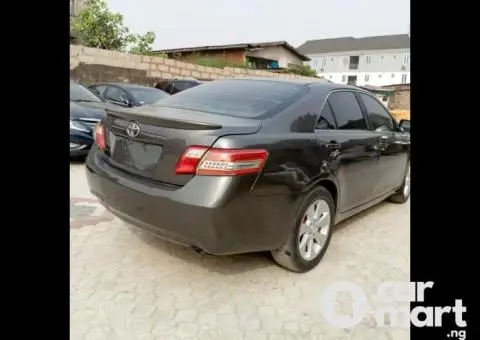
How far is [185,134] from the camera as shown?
7.97 ft

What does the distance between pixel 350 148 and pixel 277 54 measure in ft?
92.9

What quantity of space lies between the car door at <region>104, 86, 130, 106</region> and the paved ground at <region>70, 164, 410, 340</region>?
4.85 meters

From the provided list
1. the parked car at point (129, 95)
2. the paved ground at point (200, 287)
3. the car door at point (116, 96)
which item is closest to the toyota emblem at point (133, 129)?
the paved ground at point (200, 287)

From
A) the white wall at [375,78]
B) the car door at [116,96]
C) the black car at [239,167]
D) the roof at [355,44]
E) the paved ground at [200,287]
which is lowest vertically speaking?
the paved ground at [200,287]

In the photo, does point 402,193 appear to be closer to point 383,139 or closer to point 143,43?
point 383,139

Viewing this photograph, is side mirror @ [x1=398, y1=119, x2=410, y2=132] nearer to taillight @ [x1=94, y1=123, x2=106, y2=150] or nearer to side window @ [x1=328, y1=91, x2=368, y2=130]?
side window @ [x1=328, y1=91, x2=368, y2=130]

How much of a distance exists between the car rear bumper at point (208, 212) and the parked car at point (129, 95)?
569cm

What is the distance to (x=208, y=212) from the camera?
230 centimetres

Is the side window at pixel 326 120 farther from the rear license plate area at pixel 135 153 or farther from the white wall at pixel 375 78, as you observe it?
the white wall at pixel 375 78

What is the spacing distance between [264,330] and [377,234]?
210 centimetres

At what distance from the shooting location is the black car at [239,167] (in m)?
2.36

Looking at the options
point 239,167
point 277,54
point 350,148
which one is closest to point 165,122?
point 239,167

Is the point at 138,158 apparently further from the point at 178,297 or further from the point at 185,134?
the point at 178,297
